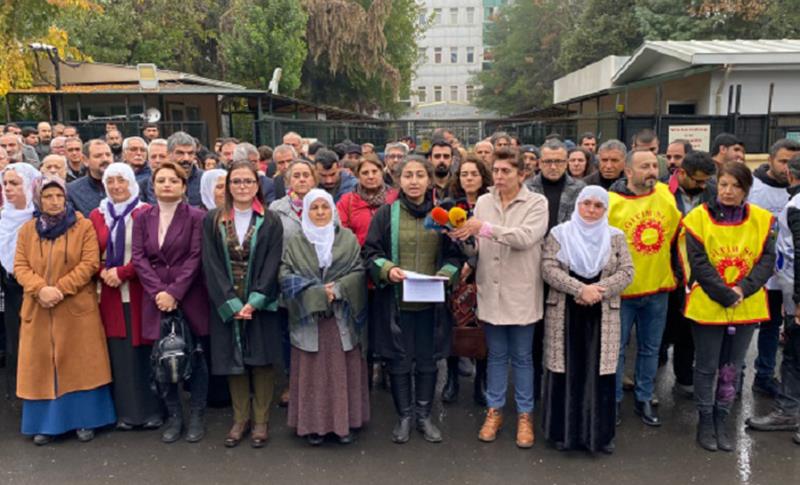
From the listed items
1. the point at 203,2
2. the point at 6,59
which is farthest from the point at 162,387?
the point at 203,2

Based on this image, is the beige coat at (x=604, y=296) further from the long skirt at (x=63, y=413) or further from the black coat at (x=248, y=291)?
the long skirt at (x=63, y=413)

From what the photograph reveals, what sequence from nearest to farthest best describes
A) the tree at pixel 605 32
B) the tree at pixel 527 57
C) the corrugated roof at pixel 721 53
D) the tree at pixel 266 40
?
the corrugated roof at pixel 721 53, the tree at pixel 266 40, the tree at pixel 605 32, the tree at pixel 527 57

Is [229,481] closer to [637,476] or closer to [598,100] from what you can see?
[637,476]

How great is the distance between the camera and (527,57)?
46125 millimetres

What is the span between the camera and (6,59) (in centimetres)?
1505

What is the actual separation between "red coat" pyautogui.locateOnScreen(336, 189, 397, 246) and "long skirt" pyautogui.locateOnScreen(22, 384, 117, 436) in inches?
86.5

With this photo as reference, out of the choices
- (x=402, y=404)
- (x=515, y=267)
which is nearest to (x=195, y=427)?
(x=402, y=404)

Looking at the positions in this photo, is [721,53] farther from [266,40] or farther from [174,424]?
[266,40]

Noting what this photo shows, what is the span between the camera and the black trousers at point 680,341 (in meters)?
5.43

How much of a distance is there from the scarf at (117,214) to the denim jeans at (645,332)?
11.8 ft

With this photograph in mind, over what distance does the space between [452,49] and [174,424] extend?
2908 inches

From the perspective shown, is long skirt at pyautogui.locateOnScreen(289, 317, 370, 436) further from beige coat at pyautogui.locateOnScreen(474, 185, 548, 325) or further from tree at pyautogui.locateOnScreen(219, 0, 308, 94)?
tree at pyautogui.locateOnScreen(219, 0, 308, 94)

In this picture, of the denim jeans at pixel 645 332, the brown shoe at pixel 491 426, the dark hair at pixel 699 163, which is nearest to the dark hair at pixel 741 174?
the dark hair at pixel 699 163

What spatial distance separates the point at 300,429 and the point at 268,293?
3.15 ft
